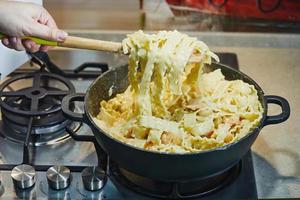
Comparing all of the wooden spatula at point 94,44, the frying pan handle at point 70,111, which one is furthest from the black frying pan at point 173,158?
the wooden spatula at point 94,44

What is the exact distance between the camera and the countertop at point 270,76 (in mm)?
956

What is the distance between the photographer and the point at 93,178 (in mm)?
902

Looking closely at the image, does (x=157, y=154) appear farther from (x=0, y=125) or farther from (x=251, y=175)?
(x=0, y=125)

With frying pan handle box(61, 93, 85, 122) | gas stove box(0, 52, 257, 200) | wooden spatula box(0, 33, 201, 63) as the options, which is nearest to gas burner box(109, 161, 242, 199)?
gas stove box(0, 52, 257, 200)

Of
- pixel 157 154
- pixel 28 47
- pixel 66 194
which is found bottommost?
pixel 66 194

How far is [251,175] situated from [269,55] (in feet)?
1.60

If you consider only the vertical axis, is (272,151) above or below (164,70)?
below

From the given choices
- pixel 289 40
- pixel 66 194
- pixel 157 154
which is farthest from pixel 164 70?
pixel 289 40

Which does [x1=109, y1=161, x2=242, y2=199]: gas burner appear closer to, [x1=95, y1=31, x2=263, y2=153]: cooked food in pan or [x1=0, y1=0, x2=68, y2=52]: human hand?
[x1=95, y1=31, x2=263, y2=153]: cooked food in pan

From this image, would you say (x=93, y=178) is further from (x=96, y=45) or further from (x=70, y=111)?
(x=96, y=45)

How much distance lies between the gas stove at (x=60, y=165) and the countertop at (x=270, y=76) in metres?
0.05

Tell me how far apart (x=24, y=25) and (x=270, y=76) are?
0.64 metres

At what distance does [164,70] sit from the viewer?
0.94m

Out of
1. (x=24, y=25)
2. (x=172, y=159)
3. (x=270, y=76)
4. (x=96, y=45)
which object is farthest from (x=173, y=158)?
(x=270, y=76)
